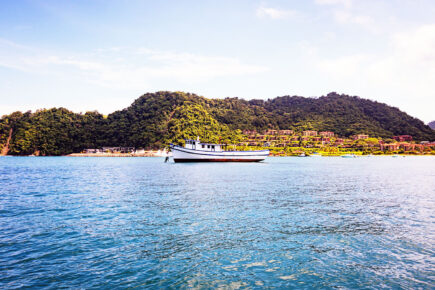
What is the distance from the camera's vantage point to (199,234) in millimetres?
13305

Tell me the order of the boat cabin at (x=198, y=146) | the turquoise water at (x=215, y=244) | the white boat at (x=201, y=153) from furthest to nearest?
the boat cabin at (x=198, y=146) → the white boat at (x=201, y=153) → the turquoise water at (x=215, y=244)

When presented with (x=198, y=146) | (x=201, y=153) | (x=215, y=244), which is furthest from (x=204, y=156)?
(x=215, y=244)

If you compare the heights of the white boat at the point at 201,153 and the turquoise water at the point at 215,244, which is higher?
A: the white boat at the point at 201,153

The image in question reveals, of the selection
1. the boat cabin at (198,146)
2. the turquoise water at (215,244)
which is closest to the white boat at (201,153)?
the boat cabin at (198,146)

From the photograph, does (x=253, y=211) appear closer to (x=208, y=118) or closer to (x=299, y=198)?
(x=299, y=198)

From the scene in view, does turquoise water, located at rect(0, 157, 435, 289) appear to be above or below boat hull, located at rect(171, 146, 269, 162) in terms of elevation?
below

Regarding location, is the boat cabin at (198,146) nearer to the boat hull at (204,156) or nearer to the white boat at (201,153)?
the white boat at (201,153)

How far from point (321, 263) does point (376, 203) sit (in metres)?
15.1

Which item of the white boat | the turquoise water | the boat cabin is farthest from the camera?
the boat cabin

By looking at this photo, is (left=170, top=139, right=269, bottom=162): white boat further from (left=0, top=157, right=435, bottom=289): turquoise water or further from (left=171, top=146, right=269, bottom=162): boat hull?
(left=0, top=157, right=435, bottom=289): turquoise water

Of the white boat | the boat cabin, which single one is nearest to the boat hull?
the white boat

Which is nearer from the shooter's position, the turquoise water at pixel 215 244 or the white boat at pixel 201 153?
the turquoise water at pixel 215 244

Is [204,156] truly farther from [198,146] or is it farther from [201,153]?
[198,146]

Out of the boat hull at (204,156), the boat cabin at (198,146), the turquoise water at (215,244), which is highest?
the boat cabin at (198,146)
